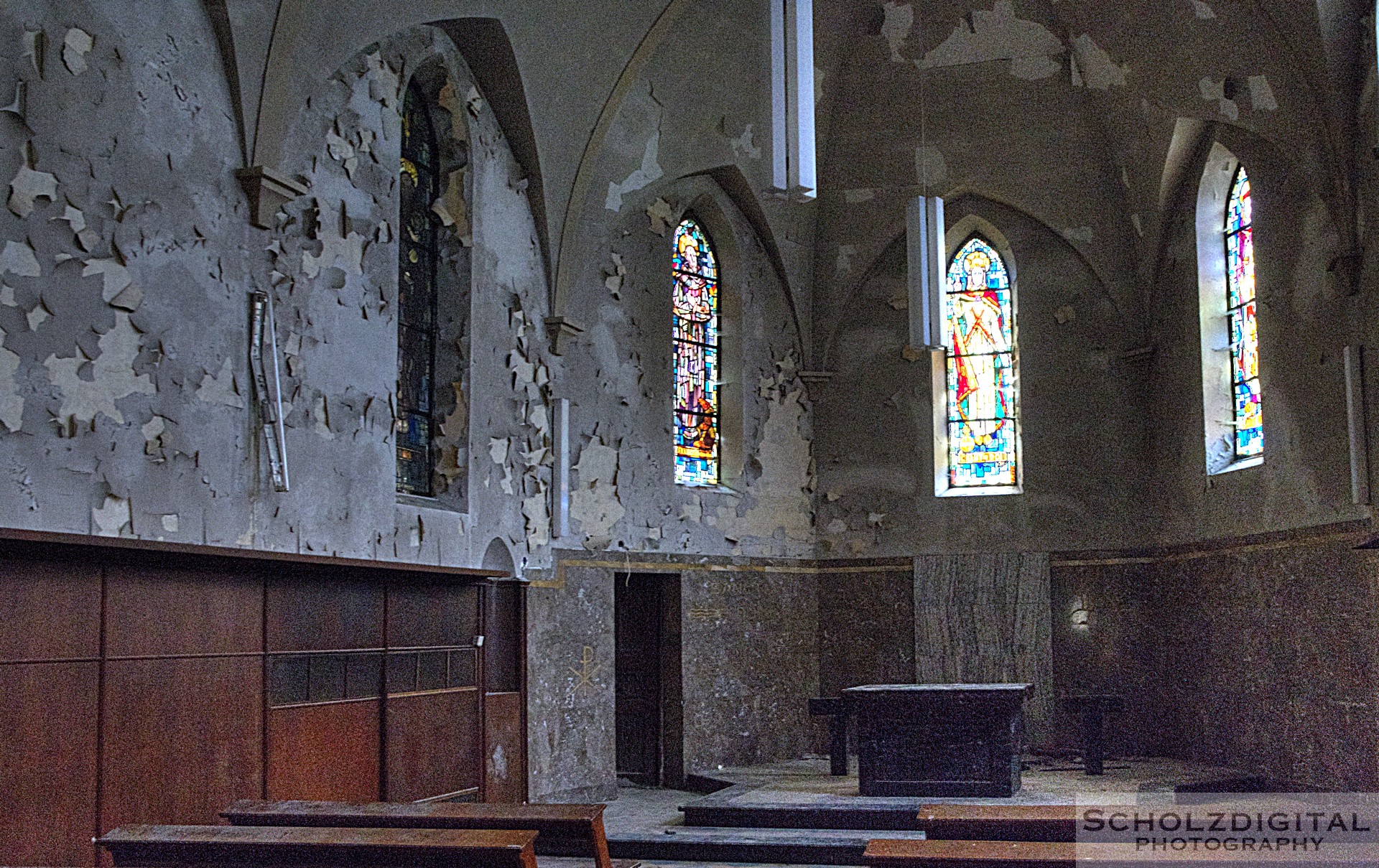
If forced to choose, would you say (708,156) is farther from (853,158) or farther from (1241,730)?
(1241,730)

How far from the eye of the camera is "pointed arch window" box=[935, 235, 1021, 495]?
54.0ft

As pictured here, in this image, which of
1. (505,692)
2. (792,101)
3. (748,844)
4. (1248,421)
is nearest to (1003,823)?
(792,101)

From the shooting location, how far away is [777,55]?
8.09 m

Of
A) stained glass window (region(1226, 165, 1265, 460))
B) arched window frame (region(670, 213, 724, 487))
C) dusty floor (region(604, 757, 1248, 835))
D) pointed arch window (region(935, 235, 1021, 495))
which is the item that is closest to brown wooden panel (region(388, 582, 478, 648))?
dusty floor (region(604, 757, 1248, 835))

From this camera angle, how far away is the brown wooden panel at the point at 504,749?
12078 mm

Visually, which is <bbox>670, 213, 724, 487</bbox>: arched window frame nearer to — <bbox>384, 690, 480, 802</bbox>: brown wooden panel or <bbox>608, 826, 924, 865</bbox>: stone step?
<bbox>384, 690, 480, 802</bbox>: brown wooden panel

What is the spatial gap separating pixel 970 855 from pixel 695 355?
11.1 metres

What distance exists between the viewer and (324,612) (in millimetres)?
9875

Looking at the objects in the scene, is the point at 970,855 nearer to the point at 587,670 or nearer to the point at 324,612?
the point at 324,612

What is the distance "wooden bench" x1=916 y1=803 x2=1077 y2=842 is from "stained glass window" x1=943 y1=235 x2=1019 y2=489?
1004 cm

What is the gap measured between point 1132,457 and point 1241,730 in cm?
342

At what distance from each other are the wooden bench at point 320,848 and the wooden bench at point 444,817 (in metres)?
0.69

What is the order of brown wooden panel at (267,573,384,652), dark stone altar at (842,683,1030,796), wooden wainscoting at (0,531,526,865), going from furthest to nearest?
dark stone altar at (842,683,1030,796) < brown wooden panel at (267,573,384,652) < wooden wainscoting at (0,531,526,865)

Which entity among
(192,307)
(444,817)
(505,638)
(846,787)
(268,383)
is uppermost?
(192,307)
